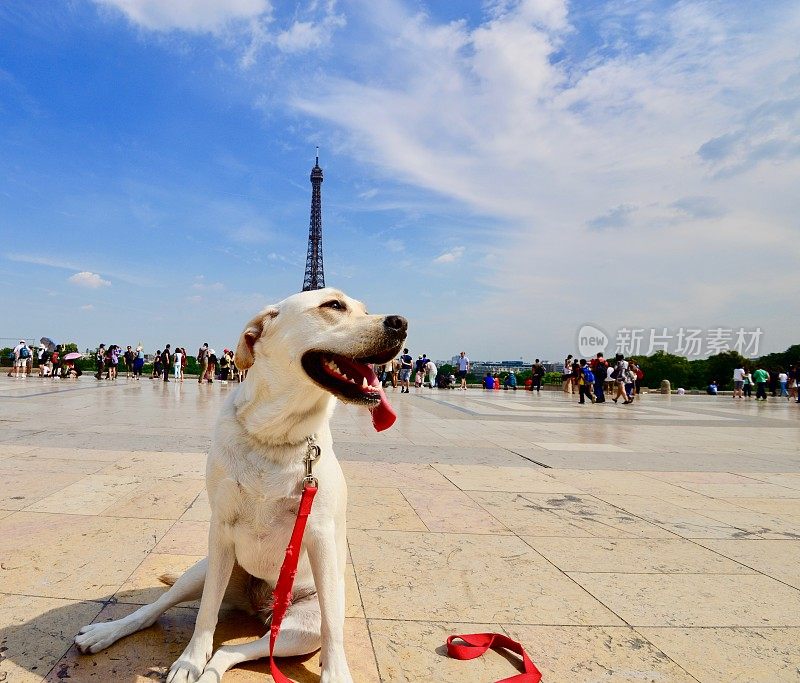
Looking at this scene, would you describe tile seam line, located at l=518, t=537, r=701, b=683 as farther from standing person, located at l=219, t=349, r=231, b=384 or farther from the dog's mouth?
standing person, located at l=219, t=349, r=231, b=384

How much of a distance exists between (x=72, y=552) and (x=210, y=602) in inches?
59.3

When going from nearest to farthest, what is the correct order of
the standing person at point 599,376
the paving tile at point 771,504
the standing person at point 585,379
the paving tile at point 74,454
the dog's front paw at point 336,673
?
1. the dog's front paw at point 336,673
2. the paving tile at point 771,504
3. the paving tile at point 74,454
4. the standing person at point 585,379
5. the standing person at point 599,376

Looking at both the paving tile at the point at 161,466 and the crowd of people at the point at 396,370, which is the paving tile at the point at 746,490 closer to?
the paving tile at the point at 161,466

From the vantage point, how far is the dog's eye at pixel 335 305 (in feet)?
7.72

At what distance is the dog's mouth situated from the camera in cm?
211

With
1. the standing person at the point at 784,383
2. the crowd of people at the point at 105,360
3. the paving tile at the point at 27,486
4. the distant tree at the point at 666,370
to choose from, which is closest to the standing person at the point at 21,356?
the crowd of people at the point at 105,360

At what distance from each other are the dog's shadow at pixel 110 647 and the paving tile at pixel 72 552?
16cm

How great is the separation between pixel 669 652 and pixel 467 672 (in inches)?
35.0

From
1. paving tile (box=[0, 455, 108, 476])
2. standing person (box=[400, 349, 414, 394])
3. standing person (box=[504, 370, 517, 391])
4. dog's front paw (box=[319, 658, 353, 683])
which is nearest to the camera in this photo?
dog's front paw (box=[319, 658, 353, 683])

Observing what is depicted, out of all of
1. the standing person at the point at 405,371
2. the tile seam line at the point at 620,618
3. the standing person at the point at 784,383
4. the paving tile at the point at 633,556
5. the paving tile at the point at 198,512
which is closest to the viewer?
the tile seam line at the point at 620,618

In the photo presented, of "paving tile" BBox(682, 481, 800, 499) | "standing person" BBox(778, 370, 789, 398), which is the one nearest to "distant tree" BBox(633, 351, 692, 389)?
"standing person" BBox(778, 370, 789, 398)

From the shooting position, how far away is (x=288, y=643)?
2.10 m

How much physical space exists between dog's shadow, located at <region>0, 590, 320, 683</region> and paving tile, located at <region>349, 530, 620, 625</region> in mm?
563

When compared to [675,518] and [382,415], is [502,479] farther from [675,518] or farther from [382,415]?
[382,415]
